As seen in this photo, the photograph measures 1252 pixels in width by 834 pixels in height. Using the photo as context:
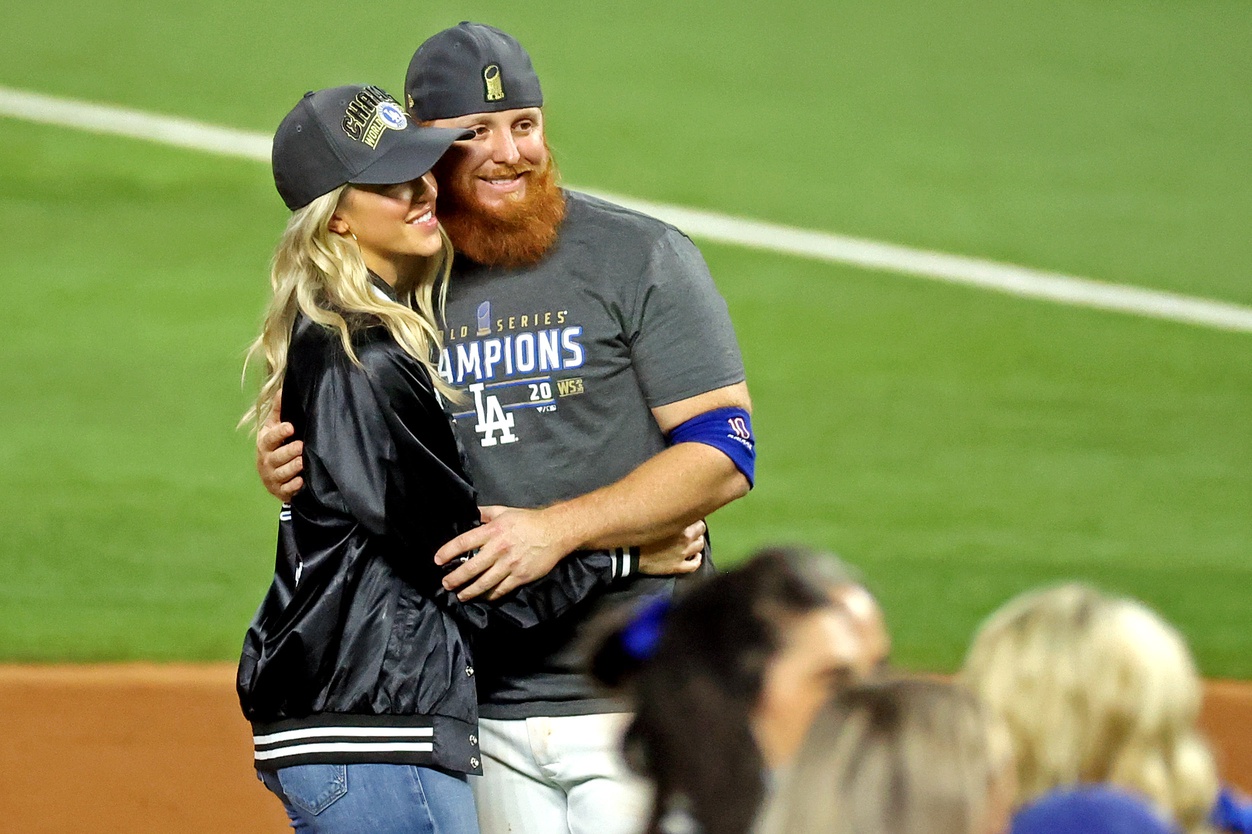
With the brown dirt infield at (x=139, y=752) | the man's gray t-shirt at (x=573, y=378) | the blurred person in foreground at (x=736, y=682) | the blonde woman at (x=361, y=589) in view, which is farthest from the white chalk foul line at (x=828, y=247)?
the blurred person in foreground at (x=736, y=682)

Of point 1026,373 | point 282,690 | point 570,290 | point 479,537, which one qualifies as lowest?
point 1026,373

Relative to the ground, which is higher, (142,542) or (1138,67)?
(1138,67)

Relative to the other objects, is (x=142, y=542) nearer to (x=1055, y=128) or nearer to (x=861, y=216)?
Answer: (x=861, y=216)

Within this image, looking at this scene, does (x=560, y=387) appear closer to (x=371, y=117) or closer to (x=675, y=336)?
(x=675, y=336)

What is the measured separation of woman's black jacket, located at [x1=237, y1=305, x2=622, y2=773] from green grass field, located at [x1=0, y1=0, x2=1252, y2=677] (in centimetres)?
453

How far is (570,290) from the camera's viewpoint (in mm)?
3604

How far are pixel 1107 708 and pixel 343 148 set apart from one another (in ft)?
6.14

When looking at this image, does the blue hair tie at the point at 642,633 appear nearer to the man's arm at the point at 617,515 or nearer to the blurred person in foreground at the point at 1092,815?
the blurred person in foreground at the point at 1092,815

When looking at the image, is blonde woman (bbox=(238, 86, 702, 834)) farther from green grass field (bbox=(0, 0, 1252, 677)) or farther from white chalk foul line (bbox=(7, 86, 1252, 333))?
white chalk foul line (bbox=(7, 86, 1252, 333))

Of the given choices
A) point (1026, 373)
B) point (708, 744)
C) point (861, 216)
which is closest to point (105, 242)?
point (861, 216)

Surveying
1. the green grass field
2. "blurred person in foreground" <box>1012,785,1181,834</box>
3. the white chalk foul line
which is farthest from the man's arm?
the white chalk foul line

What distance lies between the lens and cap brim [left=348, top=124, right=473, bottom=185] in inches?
129

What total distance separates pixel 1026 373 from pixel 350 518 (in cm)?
891

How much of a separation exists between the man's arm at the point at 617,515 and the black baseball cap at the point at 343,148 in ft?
2.32
